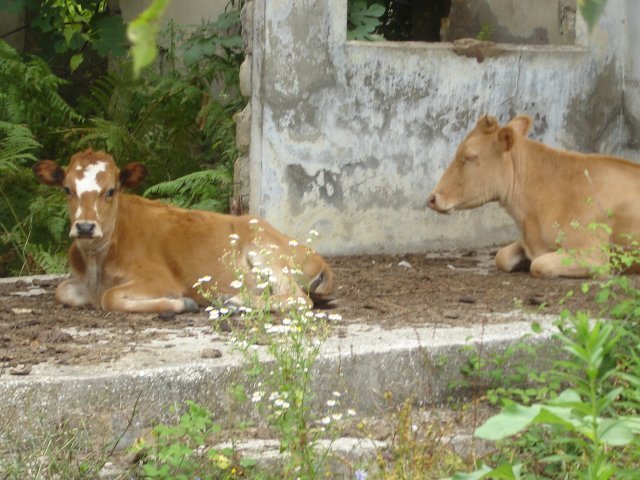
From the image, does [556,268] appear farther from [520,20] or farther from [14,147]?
[14,147]

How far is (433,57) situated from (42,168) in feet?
11.1

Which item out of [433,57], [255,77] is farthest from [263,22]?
[433,57]

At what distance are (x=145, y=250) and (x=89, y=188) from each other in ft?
1.59

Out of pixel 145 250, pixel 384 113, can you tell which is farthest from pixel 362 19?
pixel 145 250

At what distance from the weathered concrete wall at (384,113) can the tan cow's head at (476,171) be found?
50 centimetres

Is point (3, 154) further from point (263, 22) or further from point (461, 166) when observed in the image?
point (461, 166)

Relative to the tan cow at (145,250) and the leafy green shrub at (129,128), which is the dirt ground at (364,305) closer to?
the tan cow at (145,250)

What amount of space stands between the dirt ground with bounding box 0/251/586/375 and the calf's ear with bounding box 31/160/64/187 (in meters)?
0.72

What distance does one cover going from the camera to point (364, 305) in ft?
22.0

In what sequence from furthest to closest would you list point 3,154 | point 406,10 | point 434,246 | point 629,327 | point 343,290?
point 406,10 < point 3,154 < point 434,246 < point 343,290 < point 629,327

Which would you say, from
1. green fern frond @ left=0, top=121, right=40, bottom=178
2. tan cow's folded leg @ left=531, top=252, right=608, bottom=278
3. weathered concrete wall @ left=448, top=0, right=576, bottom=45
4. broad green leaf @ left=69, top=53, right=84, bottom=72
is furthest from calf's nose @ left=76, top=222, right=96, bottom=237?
broad green leaf @ left=69, top=53, right=84, bottom=72

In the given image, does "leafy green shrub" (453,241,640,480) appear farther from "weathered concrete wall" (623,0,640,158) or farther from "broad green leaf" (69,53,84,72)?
"broad green leaf" (69,53,84,72)

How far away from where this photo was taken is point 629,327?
5.52 metres

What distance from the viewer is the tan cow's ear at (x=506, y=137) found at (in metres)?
8.32
